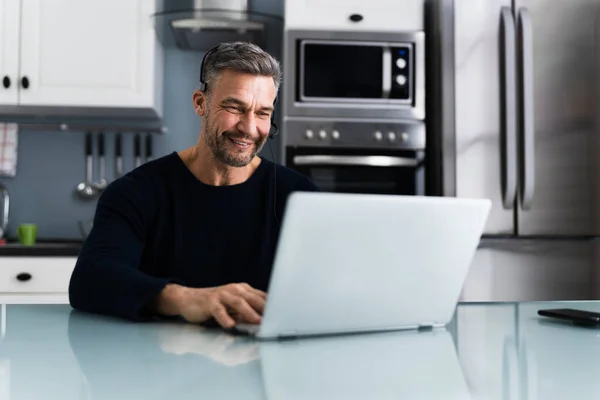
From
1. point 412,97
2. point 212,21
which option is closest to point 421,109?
point 412,97

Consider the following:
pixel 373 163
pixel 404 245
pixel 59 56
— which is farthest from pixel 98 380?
pixel 59 56

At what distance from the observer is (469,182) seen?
2668mm

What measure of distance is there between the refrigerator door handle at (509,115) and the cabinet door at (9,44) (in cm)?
189

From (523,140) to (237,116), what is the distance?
1428mm

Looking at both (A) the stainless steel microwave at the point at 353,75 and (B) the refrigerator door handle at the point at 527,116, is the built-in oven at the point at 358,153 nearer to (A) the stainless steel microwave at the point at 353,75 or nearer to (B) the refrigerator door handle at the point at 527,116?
(A) the stainless steel microwave at the point at 353,75

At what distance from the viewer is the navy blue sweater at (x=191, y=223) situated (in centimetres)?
151

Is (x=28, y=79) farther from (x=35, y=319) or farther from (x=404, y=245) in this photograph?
(x=404, y=245)

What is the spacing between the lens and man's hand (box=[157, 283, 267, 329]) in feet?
3.42

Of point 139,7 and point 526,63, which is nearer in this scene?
point 526,63

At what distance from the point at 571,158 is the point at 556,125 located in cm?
13

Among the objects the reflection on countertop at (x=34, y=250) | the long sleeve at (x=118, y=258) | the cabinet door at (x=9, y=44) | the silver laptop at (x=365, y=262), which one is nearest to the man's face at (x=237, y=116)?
the long sleeve at (x=118, y=258)

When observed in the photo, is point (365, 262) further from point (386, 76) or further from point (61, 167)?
point (61, 167)

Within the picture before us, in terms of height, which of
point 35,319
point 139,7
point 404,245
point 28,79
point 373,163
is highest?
point 139,7

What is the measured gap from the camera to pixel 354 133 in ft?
9.11
